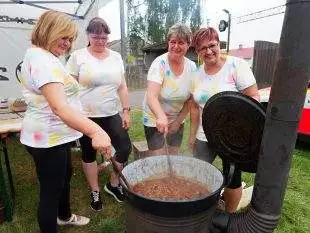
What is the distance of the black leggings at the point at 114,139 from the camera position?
3.51 metres

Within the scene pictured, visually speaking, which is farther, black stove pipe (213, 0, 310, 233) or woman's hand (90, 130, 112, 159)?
woman's hand (90, 130, 112, 159)

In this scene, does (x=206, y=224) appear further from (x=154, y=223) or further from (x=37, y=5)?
(x=37, y=5)

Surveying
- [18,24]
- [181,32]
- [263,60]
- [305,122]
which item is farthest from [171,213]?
[263,60]

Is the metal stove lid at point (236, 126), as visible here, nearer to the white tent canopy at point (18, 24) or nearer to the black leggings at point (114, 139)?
the black leggings at point (114, 139)

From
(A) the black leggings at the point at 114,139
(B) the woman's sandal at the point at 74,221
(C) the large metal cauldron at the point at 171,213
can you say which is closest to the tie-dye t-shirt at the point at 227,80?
(C) the large metal cauldron at the point at 171,213

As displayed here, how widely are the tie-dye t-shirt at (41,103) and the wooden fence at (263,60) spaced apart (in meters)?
12.2

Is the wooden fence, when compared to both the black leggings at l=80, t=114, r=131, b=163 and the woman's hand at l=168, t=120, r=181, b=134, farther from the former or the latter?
the black leggings at l=80, t=114, r=131, b=163

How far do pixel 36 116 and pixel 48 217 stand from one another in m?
0.88

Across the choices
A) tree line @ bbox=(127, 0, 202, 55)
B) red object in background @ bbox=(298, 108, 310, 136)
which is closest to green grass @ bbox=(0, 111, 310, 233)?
red object in background @ bbox=(298, 108, 310, 136)

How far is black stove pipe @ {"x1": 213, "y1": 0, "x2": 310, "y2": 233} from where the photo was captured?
171 cm

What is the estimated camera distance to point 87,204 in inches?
154

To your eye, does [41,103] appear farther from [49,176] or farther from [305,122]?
[305,122]

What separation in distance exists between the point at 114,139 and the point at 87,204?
95cm

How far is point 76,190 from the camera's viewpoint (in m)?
4.29
